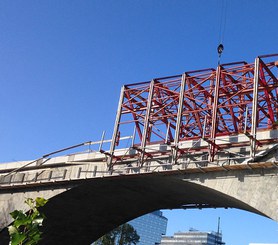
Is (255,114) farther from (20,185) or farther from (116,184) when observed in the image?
(20,185)

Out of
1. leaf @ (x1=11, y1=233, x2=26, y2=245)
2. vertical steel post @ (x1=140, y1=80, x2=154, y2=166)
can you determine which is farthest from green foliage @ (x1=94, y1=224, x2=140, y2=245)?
leaf @ (x1=11, y1=233, x2=26, y2=245)

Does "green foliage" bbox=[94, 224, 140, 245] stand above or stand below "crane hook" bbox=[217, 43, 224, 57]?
below

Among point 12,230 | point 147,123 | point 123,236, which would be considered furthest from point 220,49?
point 123,236

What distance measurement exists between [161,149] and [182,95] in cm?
442

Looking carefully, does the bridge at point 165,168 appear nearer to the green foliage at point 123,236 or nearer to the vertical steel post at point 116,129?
the vertical steel post at point 116,129

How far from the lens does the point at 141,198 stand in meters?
35.9

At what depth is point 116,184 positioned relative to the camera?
32.4m

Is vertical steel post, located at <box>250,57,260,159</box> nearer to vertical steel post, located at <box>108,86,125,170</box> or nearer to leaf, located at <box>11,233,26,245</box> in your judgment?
vertical steel post, located at <box>108,86,125,170</box>

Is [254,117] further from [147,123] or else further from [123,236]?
[123,236]

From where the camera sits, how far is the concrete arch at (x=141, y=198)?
23.5 meters

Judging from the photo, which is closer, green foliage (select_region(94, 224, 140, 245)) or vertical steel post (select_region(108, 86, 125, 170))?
vertical steel post (select_region(108, 86, 125, 170))

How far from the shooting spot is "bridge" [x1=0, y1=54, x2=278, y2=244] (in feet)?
80.8

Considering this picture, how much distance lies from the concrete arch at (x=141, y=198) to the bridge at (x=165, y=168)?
0.06 m

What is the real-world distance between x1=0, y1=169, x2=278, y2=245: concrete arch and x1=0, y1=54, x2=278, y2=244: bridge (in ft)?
0.19
